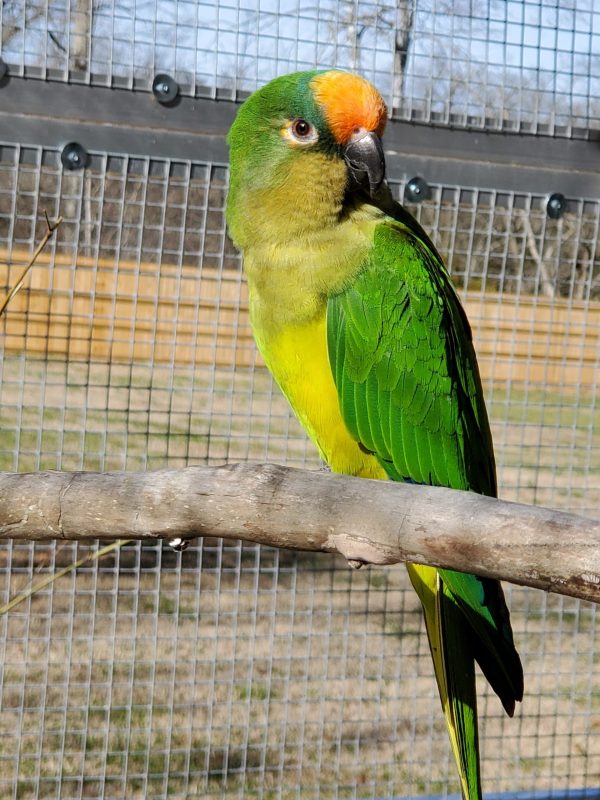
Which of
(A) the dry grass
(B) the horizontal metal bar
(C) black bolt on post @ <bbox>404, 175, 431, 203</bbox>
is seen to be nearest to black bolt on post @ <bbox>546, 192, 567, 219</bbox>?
(B) the horizontal metal bar

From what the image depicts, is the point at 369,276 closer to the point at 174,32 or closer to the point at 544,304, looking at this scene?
the point at 174,32

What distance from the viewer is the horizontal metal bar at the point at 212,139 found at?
172 centimetres

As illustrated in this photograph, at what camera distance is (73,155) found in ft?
5.70

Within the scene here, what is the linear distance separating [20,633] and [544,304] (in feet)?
6.42

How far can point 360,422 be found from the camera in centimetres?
150

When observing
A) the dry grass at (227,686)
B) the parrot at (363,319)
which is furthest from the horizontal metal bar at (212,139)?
the dry grass at (227,686)

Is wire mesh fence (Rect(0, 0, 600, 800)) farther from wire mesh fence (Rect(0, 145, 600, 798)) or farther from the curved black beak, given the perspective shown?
the curved black beak

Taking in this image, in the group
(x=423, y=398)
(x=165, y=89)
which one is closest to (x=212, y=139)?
(x=165, y=89)

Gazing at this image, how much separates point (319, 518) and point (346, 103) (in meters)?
0.78

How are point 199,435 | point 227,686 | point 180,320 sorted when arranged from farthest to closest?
1. point 227,686
2. point 199,435
3. point 180,320

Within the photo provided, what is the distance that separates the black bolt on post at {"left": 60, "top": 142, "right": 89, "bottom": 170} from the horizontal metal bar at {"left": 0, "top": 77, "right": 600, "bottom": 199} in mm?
13

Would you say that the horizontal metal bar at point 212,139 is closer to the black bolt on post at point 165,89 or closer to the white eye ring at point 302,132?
the black bolt on post at point 165,89

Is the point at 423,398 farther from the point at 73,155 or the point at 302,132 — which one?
the point at 73,155

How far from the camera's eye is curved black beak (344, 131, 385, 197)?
1.44 meters
